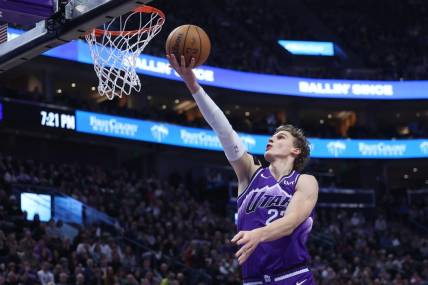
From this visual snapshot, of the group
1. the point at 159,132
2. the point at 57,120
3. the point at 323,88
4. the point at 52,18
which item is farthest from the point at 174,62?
the point at 323,88

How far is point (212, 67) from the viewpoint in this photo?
107 ft

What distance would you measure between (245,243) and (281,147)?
1075 mm

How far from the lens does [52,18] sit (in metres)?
8.37

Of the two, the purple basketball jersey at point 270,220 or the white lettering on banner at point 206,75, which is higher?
the white lettering on banner at point 206,75

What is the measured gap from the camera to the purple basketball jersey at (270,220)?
5348 millimetres

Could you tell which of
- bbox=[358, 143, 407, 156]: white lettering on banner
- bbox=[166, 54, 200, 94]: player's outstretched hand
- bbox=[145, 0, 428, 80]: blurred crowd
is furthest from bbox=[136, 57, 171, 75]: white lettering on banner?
bbox=[166, 54, 200, 94]: player's outstretched hand

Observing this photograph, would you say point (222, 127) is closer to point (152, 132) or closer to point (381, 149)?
point (152, 132)

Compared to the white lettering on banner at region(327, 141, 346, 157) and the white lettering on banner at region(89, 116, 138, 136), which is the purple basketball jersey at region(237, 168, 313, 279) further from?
the white lettering on banner at region(327, 141, 346, 157)

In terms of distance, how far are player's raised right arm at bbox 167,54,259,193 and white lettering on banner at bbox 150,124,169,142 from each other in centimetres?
2441

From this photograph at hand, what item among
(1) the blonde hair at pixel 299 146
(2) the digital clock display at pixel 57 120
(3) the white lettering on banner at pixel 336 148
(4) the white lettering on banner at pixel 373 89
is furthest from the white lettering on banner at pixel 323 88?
(1) the blonde hair at pixel 299 146

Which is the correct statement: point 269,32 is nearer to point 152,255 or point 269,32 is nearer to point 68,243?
point 152,255

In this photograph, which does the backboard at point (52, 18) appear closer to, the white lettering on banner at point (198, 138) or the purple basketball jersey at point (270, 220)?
the purple basketball jersey at point (270, 220)

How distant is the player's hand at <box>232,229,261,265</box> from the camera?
466cm

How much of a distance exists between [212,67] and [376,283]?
44.1 feet
